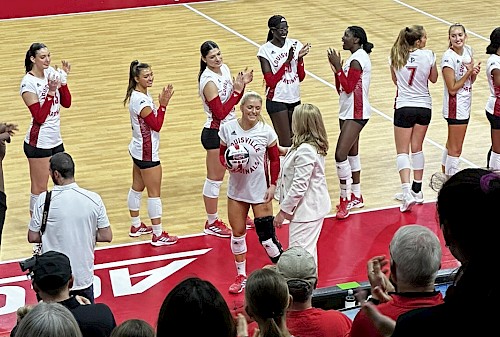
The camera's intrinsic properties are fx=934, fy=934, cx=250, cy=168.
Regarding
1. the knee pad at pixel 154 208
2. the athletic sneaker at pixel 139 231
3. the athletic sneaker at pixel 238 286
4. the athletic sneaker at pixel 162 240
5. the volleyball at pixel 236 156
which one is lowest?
the athletic sneaker at pixel 238 286

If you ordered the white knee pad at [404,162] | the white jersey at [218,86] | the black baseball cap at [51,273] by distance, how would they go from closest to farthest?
the black baseball cap at [51,273] → the white jersey at [218,86] → the white knee pad at [404,162]

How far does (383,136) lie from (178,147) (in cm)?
263

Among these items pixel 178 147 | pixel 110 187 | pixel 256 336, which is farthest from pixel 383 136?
pixel 256 336

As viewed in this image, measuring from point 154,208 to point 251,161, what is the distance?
150 centimetres

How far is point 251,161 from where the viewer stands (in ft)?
26.3

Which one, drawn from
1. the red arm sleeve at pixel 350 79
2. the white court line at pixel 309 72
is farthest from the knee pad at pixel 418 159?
the white court line at pixel 309 72

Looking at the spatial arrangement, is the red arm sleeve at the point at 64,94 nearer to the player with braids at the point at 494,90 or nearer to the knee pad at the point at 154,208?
the knee pad at the point at 154,208

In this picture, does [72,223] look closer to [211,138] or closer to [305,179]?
[305,179]

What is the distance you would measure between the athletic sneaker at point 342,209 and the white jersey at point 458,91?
4.70 ft

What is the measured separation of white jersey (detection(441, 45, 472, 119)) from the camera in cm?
973

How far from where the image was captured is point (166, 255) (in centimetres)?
895

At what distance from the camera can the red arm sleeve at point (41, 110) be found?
9094 millimetres

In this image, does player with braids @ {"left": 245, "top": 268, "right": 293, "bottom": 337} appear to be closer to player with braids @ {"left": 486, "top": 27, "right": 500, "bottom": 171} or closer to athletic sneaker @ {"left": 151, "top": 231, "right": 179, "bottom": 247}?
athletic sneaker @ {"left": 151, "top": 231, "right": 179, "bottom": 247}

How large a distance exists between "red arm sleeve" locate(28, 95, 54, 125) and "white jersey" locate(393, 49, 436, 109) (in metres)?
3.61
